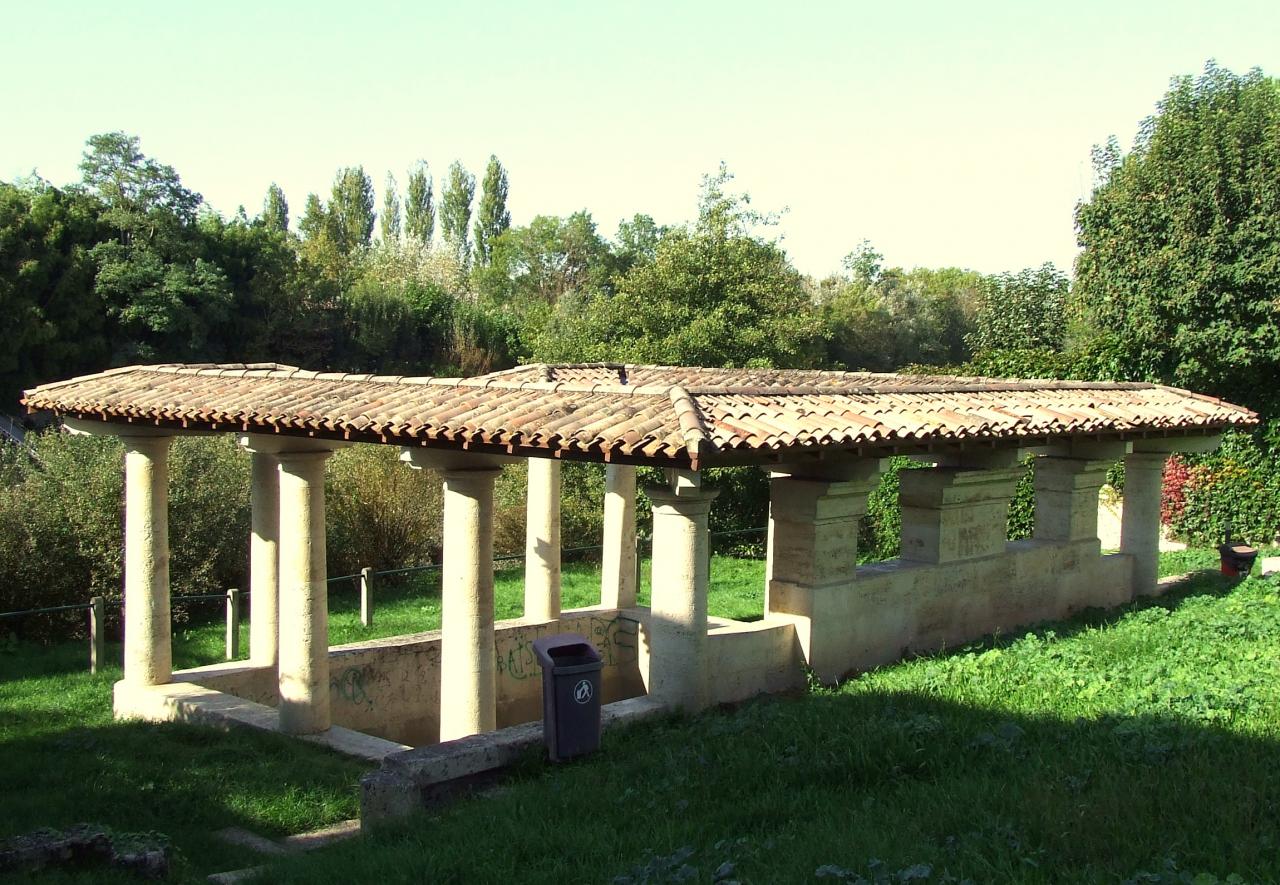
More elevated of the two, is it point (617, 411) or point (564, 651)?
point (617, 411)

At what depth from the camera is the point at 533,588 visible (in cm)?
1244

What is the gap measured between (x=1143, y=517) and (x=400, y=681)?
8.59m

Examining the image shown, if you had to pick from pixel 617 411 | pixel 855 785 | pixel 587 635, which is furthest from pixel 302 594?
pixel 855 785

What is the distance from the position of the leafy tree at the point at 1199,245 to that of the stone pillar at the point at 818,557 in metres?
11.1

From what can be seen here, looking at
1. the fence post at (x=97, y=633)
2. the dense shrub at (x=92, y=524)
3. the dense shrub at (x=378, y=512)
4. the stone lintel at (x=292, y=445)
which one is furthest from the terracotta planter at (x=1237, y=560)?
the dense shrub at (x=92, y=524)

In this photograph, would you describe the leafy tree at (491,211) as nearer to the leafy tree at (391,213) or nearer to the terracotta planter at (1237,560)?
the leafy tree at (391,213)

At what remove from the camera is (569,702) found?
7.17m

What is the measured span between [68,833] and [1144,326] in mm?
17221

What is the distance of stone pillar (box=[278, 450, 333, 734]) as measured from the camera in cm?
945

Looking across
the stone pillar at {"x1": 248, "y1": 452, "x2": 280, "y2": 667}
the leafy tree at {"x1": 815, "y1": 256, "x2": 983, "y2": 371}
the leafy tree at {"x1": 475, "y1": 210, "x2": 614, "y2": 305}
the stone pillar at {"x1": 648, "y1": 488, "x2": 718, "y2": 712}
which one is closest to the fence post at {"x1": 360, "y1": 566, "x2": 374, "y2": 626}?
the stone pillar at {"x1": 248, "y1": 452, "x2": 280, "y2": 667}

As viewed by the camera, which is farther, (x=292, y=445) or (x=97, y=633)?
(x=97, y=633)

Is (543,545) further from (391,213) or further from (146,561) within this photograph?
(391,213)

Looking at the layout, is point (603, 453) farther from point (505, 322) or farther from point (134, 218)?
point (505, 322)

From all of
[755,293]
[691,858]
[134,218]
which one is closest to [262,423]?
[691,858]
